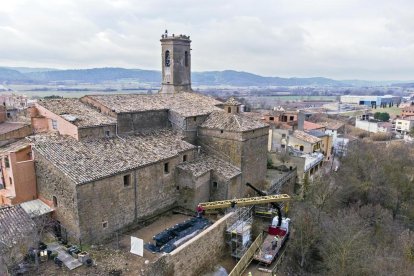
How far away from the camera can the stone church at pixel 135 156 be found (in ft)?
63.1

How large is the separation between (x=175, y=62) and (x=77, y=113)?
49.5 ft

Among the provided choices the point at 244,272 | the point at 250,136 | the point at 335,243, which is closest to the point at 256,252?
the point at 244,272

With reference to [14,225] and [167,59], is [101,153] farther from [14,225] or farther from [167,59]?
[167,59]

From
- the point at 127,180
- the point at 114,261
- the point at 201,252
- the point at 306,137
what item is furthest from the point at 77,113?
the point at 306,137

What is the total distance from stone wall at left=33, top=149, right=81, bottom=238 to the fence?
9581 millimetres

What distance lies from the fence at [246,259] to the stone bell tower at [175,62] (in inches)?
775

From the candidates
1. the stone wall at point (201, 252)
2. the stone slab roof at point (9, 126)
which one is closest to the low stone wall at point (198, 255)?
the stone wall at point (201, 252)

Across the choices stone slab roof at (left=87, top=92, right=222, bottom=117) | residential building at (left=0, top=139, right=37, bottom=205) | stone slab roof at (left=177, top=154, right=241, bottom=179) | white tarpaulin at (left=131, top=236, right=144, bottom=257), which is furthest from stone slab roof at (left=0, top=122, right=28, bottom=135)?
white tarpaulin at (left=131, top=236, right=144, bottom=257)

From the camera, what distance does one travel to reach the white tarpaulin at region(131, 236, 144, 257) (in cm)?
1795

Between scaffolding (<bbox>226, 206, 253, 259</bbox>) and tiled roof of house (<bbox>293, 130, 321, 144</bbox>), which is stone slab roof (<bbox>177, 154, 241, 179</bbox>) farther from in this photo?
tiled roof of house (<bbox>293, 130, 321, 144</bbox>)

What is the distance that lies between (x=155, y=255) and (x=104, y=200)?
15.3 ft

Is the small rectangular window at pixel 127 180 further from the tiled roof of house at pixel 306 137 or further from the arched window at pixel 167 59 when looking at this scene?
the tiled roof of house at pixel 306 137

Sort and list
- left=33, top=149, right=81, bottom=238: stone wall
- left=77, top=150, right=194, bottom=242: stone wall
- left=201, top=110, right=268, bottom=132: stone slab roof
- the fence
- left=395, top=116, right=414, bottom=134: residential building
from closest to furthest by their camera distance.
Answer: left=33, top=149, right=81, bottom=238: stone wall → left=77, top=150, right=194, bottom=242: stone wall → the fence → left=201, top=110, right=268, bottom=132: stone slab roof → left=395, top=116, right=414, bottom=134: residential building

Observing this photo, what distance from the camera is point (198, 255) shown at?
19719mm
